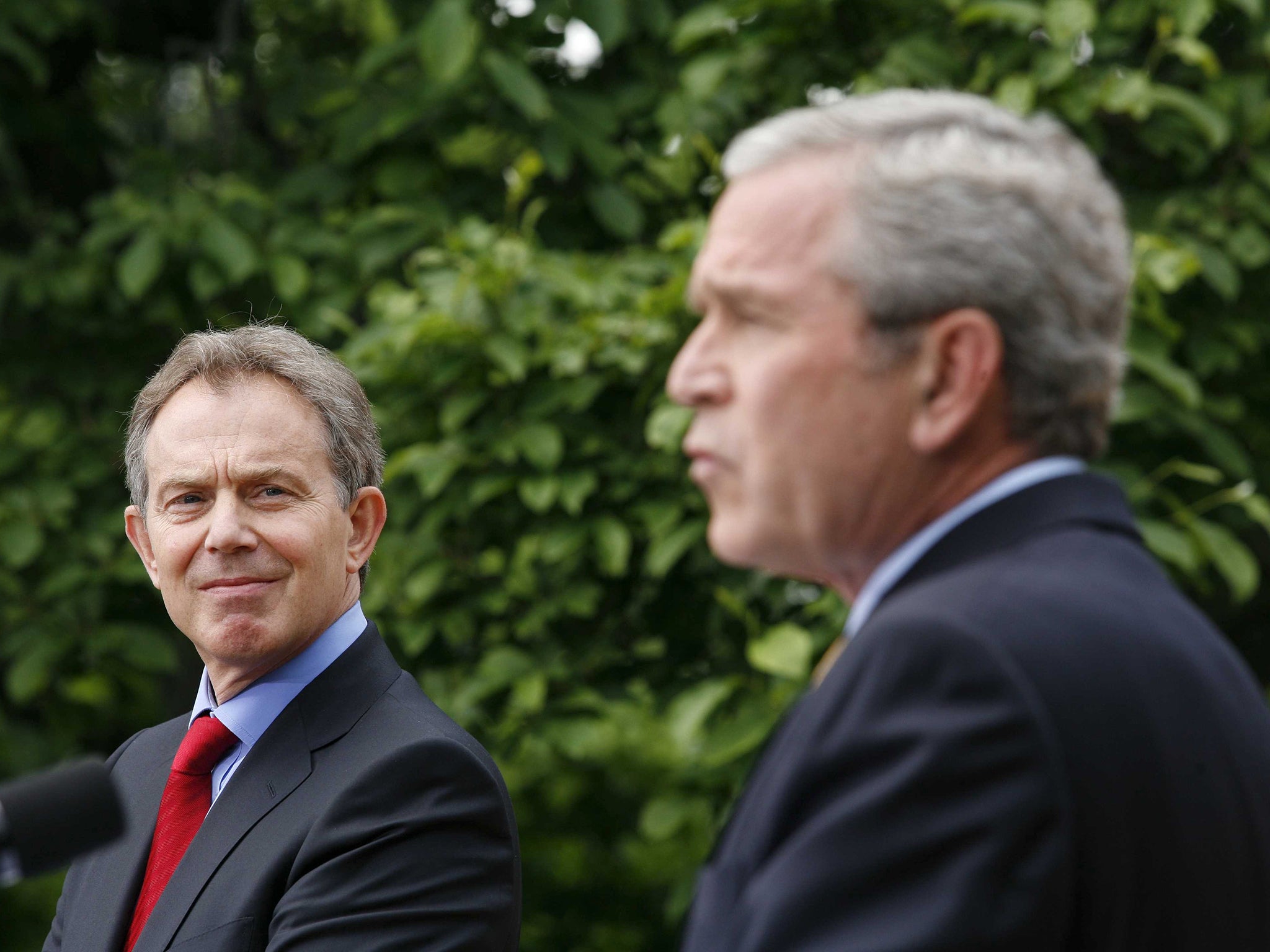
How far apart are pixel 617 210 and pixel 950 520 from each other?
3.09 metres

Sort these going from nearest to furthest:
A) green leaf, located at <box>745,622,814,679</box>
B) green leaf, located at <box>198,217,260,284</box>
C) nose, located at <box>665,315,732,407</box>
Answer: nose, located at <box>665,315,732,407</box> < green leaf, located at <box>745,622,814,679</box> < green leaf, located at <box>198,217,260,284</box>

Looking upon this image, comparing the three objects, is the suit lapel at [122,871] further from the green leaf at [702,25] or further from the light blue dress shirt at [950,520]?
the green leaf at [702,25]

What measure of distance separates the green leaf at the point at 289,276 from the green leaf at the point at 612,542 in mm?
1178

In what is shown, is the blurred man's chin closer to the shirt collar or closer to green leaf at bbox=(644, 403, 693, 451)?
the shirt collar

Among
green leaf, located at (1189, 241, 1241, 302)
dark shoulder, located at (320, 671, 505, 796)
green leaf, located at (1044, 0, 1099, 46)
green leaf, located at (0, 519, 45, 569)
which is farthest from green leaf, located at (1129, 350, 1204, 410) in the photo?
green leaf, located at (0, 519, 45, 569)

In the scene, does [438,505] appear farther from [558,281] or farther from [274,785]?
[274,785]

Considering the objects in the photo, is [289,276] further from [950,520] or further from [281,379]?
[950,520]

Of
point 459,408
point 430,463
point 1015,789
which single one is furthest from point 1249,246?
point 1015,789

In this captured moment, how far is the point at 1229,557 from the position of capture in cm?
339

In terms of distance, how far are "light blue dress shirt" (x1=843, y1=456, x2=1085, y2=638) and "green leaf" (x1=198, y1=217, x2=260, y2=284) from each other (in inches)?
126

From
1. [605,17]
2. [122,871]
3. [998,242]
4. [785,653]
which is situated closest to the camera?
[998,242]

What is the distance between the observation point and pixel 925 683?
3.43 ft

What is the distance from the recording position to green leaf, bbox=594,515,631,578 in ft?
11.7

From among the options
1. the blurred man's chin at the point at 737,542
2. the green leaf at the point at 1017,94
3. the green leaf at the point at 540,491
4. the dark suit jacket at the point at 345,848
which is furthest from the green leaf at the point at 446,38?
the blurred man's chin at the point at 737,542
